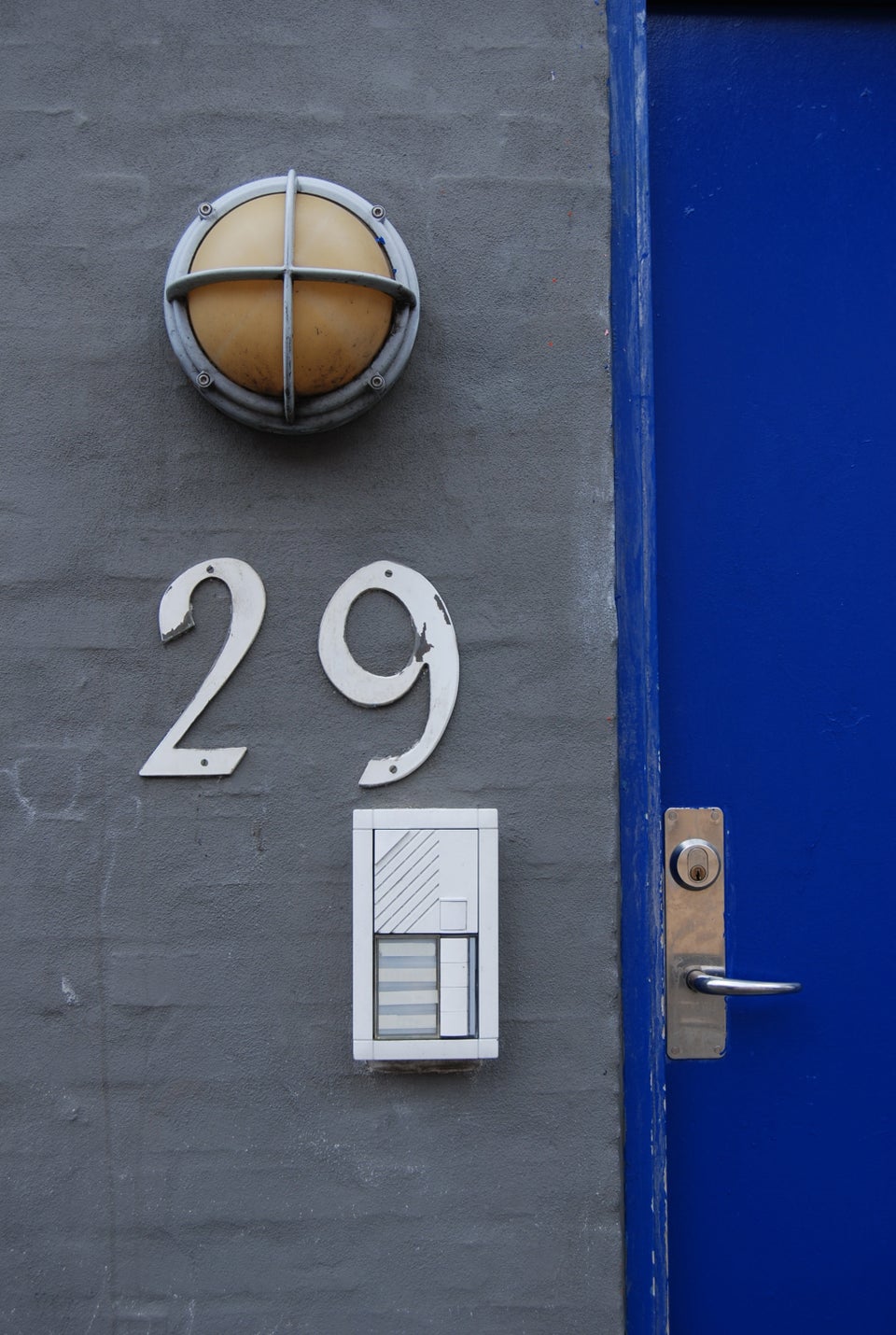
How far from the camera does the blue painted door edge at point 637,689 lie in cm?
173

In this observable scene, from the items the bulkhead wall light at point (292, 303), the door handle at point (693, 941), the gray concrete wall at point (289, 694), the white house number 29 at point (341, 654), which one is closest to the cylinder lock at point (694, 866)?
the door handle at point (693, 941)

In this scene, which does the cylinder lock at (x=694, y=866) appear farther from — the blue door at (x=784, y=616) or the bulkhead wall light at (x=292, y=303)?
the bulkhead wall light at (x=292, y=303)

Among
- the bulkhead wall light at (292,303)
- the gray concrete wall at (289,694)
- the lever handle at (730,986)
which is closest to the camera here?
the bulkhead wall light at (292,303)

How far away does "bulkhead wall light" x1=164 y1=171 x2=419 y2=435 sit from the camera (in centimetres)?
156

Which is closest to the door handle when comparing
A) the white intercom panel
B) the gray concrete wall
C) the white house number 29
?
the gray concrete wall

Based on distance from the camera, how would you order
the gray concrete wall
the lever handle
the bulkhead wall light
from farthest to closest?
the lever handle < the gray concrete wall < the bulkhead wall light

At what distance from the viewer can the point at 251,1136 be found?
168 centimetres

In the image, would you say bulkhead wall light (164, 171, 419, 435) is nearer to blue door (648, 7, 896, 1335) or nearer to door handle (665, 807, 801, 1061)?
blue door (648, 7, 896, 1335)

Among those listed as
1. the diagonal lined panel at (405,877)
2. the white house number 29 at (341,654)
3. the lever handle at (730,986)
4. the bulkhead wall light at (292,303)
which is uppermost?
the bulkhead wall light at (292,303)

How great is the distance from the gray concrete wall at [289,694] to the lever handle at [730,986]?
0.25 m

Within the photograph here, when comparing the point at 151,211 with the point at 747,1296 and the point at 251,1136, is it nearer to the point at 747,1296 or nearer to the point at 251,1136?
the point at 251,1136

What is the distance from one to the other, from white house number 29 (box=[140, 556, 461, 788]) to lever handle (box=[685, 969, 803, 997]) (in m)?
0.67

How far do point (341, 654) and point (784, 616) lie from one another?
868 millimetres

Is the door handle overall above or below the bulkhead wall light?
below
